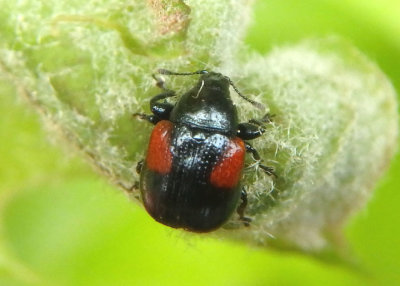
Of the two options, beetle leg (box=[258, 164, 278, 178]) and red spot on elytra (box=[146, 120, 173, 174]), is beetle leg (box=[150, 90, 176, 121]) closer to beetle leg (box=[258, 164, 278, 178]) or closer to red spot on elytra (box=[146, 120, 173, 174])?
red spot on elytra (box=[146, 120, 173, 174])

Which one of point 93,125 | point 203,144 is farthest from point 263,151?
point 93,125

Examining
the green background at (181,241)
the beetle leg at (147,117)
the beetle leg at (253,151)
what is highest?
the beetle leg at (147,117)

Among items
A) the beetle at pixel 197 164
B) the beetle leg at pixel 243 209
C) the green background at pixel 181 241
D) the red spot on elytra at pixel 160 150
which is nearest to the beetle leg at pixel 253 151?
the beetle at pixel 197 164

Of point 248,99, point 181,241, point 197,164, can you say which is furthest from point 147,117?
point 181,241

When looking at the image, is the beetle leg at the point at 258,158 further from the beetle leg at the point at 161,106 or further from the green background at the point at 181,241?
the green background at the point at 181,241

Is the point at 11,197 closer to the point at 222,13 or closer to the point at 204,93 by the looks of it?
the point at 204,93
